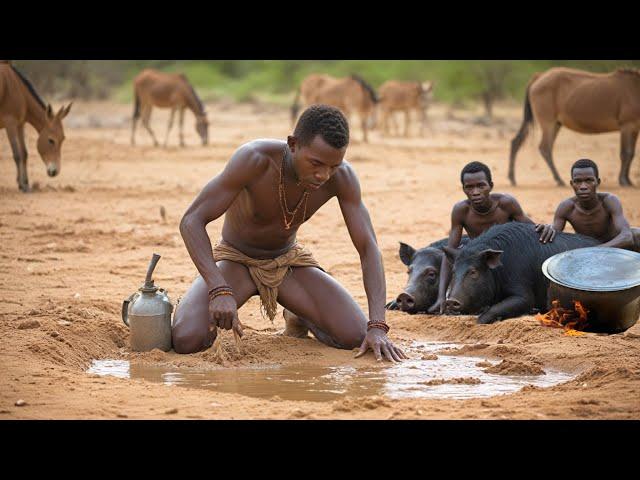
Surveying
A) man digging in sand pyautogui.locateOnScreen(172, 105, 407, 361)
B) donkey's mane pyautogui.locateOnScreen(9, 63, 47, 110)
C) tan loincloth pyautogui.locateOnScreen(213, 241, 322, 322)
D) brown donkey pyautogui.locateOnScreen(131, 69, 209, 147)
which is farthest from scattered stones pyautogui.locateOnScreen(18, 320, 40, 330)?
brown donkey pyautogui.locateOnScreen(131, 69, 209, 147)

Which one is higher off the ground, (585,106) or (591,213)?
(585,106)

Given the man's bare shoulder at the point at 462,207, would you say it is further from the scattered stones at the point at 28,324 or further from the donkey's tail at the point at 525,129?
the donkey's tail at the point at 525,129

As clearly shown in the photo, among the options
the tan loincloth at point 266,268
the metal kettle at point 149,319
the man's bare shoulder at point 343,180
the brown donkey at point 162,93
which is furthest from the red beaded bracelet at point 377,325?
the brown donkey at point 162,93

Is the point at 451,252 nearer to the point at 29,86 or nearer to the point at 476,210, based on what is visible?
the point at 476,210

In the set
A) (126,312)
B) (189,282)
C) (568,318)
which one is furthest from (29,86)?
(568,318)

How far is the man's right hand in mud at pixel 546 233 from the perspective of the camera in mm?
6992

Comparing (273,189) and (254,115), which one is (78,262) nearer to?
(273,189)

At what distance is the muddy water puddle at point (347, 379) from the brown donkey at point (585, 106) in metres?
8.60

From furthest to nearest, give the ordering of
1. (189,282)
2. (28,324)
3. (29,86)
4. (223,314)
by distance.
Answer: (29,86) → (189,282) → (28,324) → (223,314)

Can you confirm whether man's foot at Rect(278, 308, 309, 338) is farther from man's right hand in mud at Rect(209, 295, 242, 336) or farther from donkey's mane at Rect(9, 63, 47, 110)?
donkey's mane at Rect(9, 63, 47, 110)

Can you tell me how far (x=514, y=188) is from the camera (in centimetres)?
1330

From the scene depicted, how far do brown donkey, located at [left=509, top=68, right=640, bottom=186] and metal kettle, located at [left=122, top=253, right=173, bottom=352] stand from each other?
8.83m

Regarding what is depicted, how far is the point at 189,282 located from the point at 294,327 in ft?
6.18

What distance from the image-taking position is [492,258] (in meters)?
6.82
